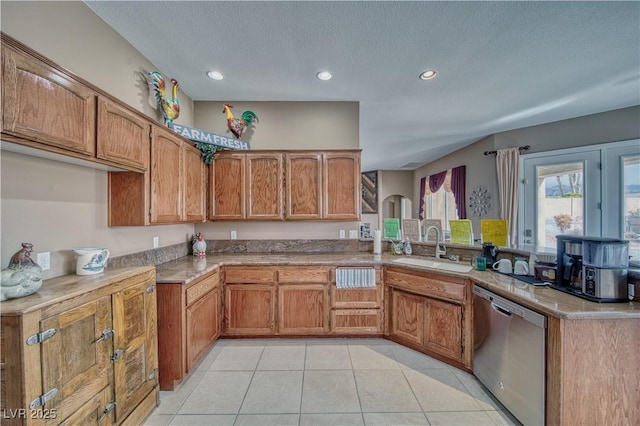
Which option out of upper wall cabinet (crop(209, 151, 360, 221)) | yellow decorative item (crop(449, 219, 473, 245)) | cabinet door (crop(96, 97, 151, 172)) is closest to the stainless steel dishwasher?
yellow decorative item (crop(449, 219, 473, 245))

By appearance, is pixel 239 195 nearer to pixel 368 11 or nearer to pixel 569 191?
pixel 368 11

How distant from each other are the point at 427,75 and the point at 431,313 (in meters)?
2.42

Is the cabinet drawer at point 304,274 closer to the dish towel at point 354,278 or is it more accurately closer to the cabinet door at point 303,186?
the dish towel at point 354,278

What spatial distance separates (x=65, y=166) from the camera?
167 cm

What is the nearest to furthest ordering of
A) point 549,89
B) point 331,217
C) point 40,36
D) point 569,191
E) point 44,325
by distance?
point 44,325
point 40,36
point 549,89
point 331,217
point 569,191

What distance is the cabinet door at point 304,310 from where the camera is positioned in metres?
2.83

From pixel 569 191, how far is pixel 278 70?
14.7 feet

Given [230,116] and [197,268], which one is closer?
[197,268]

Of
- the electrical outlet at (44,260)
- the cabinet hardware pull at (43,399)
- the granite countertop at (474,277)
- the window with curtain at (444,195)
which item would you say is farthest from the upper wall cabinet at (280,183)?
the window with curtain at (444,195)

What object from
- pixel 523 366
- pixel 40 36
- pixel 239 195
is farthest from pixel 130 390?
pixel 523 366

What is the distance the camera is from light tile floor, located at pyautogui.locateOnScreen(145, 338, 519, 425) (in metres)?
1.79

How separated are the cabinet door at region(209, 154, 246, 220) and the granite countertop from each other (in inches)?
21.0

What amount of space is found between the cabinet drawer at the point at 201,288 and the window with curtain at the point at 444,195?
521 centimetres

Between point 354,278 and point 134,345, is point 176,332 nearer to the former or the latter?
point 134,345
